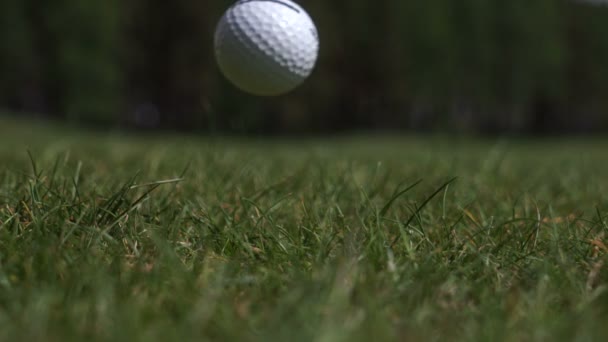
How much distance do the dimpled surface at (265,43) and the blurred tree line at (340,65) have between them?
9.93 m

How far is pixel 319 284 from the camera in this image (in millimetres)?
1009

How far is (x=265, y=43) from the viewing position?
223 centimetres

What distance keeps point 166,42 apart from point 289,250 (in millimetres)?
16737

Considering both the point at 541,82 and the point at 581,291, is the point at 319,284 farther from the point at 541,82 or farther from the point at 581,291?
the point at 541,82

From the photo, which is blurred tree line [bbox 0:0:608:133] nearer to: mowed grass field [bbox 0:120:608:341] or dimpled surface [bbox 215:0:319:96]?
dimpled surface [bbox 215:0:319:96]

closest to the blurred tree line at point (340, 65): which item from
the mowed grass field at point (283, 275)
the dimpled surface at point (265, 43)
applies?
the dimpled surface at point (265, 43)

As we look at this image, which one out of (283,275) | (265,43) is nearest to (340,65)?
(265,43)

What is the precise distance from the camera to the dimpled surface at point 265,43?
87.7 inches

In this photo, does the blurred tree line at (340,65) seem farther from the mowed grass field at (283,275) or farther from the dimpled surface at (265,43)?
the mowed grass field at (283,275)

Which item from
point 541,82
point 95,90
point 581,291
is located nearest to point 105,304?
point 581,291

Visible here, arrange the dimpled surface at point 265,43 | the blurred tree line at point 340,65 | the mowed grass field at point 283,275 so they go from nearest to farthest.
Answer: the mowed grass field at point 283,275
the dimpled surface at point 265,43
the blurred tree line at point 340,65

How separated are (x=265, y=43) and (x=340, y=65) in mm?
16317

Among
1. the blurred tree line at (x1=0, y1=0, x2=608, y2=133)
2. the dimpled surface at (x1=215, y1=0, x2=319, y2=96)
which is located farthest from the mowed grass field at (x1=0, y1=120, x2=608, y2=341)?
the blurred tree line at (x1=0, y1=0, x2=608, y2=133)

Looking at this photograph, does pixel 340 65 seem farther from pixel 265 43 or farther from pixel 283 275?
pixel 283 275
